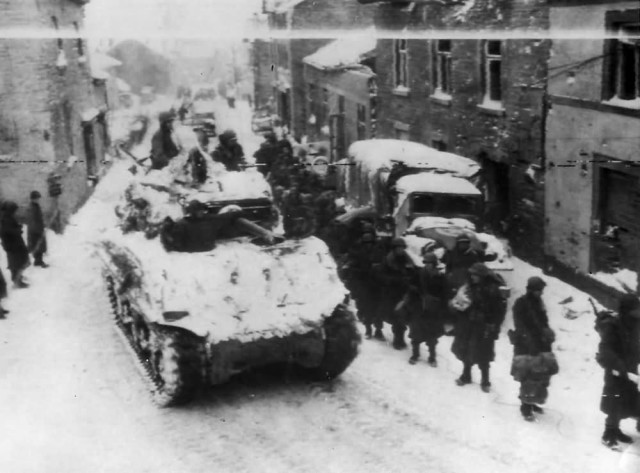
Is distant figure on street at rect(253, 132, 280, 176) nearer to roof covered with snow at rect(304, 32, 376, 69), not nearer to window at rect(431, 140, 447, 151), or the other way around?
window at rect(431, 140, 447, 151)

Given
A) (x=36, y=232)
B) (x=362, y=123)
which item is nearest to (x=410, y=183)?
(x=36, y=232)

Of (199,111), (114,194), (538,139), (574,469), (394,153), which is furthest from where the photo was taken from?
(199,111)

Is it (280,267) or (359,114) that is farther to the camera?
(359,114)

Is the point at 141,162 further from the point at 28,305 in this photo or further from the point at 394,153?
the point at 394,153

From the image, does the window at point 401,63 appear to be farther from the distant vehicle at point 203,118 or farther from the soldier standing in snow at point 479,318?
the soldier standing in snow at point 479,318

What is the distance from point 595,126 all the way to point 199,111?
2523 centimetres

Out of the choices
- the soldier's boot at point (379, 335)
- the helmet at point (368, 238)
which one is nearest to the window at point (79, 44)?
the helmet at point (368, 238)

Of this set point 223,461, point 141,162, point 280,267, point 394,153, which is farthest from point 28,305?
point 394,153

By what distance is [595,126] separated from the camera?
10.3 m

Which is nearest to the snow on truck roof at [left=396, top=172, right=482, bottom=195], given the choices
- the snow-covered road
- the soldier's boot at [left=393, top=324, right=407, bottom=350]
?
→ the snow-covered road

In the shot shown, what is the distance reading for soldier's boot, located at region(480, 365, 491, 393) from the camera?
752cm

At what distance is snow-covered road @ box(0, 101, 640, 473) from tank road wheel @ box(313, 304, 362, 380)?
1.04 feet

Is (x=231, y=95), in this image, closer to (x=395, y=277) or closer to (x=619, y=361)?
(x=395, y=277)

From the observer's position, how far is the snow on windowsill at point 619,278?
9.88 metres
